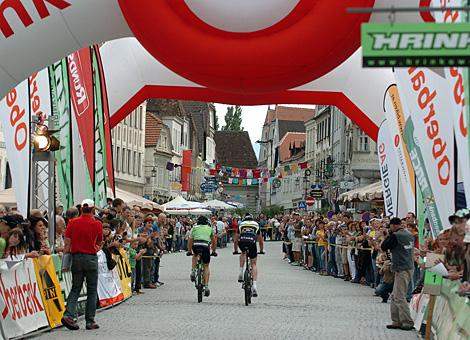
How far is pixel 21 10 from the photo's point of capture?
10422mm

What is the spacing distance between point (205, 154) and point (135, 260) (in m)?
101

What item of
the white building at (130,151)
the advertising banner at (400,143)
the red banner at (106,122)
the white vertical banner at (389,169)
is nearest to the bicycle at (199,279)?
the red banner at (106,122)

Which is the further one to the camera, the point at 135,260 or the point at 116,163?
the point at 116,163

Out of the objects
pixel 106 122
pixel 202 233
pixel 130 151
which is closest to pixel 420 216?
pixel 202 233

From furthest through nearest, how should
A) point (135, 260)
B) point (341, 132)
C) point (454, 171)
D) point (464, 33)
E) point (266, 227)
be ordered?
1. point (341, 132)
2. point (266, 227)
3. point (135, 260)
4. point (454, 171)
5. point (464, 33)

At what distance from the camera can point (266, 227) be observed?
2623 inches

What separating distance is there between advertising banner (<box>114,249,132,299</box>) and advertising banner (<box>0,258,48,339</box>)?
4.75 meters

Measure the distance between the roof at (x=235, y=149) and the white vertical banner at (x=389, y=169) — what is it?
12533cm

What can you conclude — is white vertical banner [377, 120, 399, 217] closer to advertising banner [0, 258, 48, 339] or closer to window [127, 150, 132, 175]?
advertising banner [0, 258, 48, 339]

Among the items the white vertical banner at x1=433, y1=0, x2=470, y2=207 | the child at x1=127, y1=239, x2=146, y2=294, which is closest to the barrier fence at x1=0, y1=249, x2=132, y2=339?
the child at x1=127, y1=239, x2=146, y2=294

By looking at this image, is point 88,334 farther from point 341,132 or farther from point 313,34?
point 341,132

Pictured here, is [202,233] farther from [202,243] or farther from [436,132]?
[436,132]

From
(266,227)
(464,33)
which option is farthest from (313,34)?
(266,227)

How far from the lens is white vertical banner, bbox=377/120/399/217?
61.7ft
